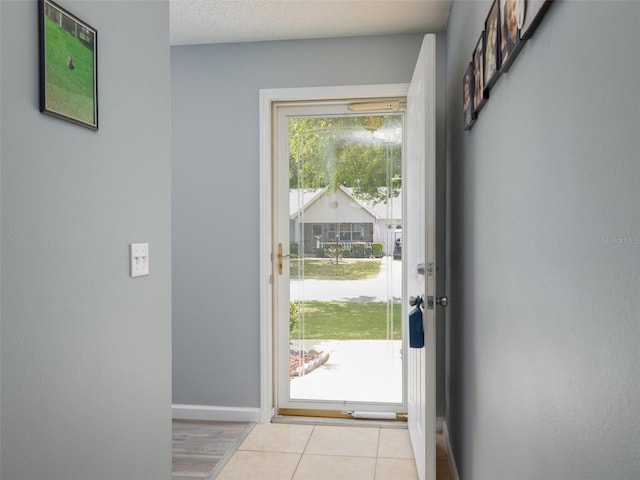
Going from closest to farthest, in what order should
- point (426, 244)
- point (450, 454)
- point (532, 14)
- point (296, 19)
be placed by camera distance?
point (532, 14), point (426, 244), point (450, 454), point (296, 19)

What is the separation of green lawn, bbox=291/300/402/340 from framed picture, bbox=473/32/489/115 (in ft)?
6.11

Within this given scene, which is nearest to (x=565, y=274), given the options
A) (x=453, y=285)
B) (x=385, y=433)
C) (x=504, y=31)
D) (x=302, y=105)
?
(x=504, y=31)

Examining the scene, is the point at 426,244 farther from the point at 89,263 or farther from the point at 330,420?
the point at 330,420

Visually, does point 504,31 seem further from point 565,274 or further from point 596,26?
point 565,274

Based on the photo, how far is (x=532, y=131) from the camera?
1156mm

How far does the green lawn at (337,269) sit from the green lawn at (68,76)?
7.36 feet

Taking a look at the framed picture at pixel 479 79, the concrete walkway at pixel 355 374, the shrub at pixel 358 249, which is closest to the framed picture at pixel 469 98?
the framed picture at pixel 479 79

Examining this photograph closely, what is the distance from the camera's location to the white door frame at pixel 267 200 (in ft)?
10.8

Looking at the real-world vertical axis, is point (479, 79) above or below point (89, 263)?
above

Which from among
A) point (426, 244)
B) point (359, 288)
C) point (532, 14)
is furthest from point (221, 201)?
point (532, 14)

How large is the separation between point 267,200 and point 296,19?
111 cm

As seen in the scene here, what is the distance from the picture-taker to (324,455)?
2.84m

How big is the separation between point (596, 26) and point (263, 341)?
2.86 meters

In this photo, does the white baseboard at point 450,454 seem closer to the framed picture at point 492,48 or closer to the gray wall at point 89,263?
the gray wall at point 89,263
